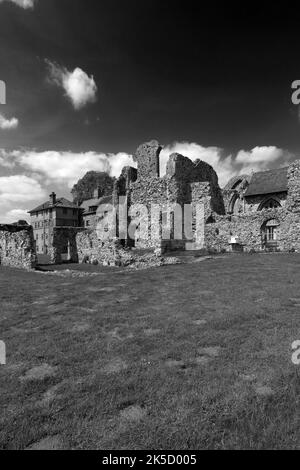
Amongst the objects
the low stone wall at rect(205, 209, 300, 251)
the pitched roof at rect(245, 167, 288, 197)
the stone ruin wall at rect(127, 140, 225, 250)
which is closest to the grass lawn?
the low stone wall at rect(205, 209, 300, 251)

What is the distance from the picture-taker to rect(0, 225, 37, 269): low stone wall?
25172 mm

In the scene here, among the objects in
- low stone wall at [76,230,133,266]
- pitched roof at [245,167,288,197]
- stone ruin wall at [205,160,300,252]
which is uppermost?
pitched roof at [245,167,288,197]

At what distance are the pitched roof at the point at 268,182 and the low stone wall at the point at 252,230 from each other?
18669 mm

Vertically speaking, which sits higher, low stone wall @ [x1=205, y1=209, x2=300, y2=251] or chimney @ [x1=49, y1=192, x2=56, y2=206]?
chimney @ [x1=49, y1=192, x2=56, y2=206]

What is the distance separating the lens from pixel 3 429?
4.16 m

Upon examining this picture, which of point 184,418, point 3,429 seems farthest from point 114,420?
point 3,429

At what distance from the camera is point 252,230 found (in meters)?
27.7

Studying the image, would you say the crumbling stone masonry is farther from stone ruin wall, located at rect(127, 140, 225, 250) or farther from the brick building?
the brick building

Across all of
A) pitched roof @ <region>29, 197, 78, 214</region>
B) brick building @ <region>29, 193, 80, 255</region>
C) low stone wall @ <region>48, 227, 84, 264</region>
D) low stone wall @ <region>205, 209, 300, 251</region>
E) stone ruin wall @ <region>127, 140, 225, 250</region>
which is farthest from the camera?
pitched roof @ <region>29, 197, 78, 214</region>

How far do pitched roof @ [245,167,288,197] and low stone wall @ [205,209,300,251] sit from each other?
18669mm

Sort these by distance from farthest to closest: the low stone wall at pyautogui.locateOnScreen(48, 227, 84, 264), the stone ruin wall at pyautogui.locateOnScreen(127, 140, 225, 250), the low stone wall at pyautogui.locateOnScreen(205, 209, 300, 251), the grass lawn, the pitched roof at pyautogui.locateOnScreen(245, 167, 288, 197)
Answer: the pitched roof at pyautogui.locateOnScreen(245, 167, 288, 197) < the low stone wall at pyautogui.locateOnScreen(48, 227, 84, 264) < the stone ruin wall at pyautogui.locateOnScreen(127, 140, 225, 250) < the low stone wall at pyautogui.locateOnScreen(205, 209, 300, 251) < the grass lawn

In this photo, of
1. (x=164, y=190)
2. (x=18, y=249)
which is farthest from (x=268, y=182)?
(x=18, y=249)

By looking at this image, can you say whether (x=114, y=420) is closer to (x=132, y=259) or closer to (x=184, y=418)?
(x=184, y=418)
